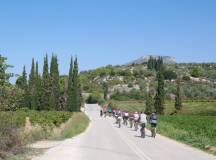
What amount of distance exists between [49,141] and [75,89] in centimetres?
6251

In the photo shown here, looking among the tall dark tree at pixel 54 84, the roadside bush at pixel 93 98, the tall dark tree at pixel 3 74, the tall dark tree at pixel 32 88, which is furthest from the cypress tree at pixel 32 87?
the tall dark tree at pixel 3 74

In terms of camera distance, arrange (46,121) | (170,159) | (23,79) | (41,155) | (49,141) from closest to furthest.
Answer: (170,159)
(41,155)
(49,141)
(46,121)
(23,79)

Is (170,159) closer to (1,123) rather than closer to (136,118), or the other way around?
(1,123)

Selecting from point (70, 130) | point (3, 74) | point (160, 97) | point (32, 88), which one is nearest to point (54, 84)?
point (32, 88)

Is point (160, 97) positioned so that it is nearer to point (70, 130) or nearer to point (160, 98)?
point (160, 98)

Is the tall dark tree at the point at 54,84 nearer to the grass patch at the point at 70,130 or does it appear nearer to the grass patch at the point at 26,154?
the grass patch at the point at 70,130

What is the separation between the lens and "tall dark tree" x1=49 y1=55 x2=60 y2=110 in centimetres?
9082

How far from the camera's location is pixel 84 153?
2288 centimetres

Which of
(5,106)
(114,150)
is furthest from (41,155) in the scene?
(5,106)

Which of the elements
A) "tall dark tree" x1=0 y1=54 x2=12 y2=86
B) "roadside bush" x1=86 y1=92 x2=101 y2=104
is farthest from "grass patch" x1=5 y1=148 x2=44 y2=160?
"roadside bush" x1=86 y1=92 x2=101 y2=104

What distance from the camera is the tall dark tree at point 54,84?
90825 mm

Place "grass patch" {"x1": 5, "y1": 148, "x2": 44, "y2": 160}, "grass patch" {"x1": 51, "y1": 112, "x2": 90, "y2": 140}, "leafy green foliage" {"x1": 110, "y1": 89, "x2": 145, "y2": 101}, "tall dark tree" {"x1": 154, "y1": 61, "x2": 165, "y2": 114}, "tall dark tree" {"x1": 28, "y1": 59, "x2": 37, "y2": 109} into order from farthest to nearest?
"leafy green foliage" {"x1": 110, "y1": 89, "x2": 145, "y2": 101}, "tall dark tree" {"x1": 28, "y1": 59, "x2": 37, "y2": 109}, "tall dark tree" {"x1": 154, "y1": 61, "x2": 165, "y2": 114}, "grass patch" {"x1": 51, "y1": 112, "x2": 90, "y2": 140}, "grass patch" {"x1": 5, "y1": 148, "x2": 44, "y2": 160}

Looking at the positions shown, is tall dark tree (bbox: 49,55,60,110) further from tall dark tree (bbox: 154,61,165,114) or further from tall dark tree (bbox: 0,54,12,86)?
tall dark tree (bbox: 0,54,12,86)

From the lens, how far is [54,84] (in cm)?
9219
